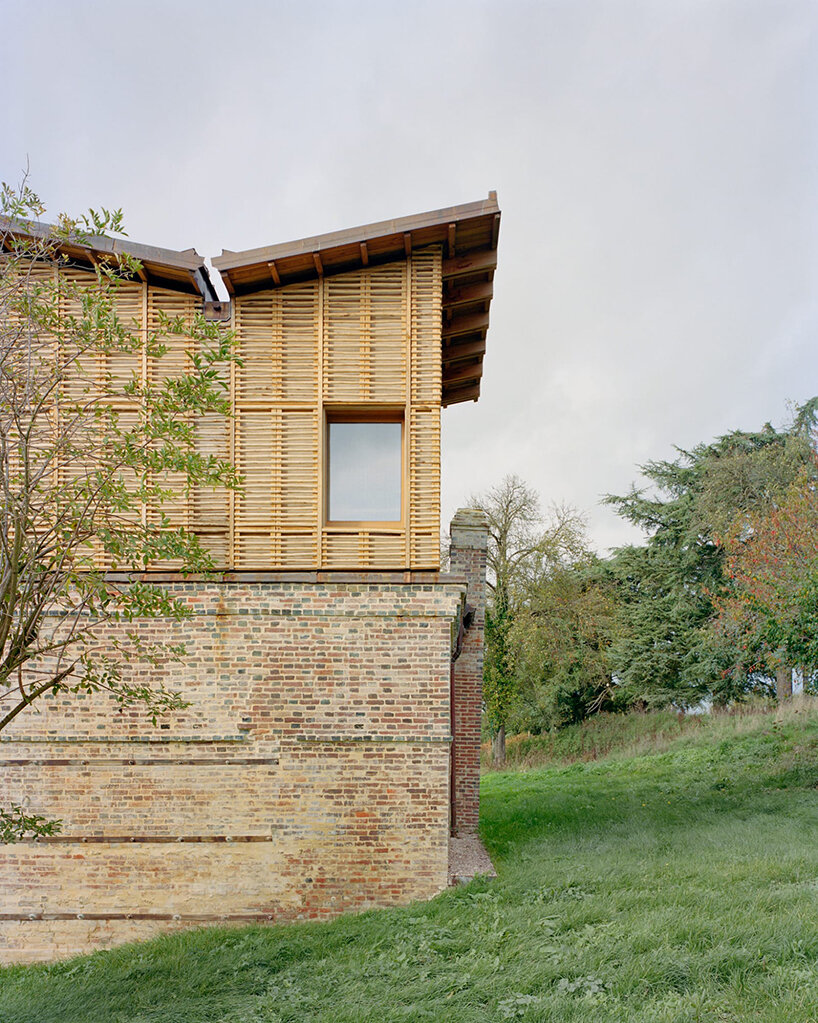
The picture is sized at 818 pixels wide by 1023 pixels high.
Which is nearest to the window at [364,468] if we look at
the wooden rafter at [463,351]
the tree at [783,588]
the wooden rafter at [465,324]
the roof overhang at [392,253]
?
the roof overhang at [392,253]

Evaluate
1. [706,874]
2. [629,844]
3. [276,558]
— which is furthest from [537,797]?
[276,558]

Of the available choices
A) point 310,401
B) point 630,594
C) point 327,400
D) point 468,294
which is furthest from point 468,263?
point 630,594

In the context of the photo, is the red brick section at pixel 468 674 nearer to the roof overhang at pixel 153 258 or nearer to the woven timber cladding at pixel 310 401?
the woven timber cladding at pixel 310 401

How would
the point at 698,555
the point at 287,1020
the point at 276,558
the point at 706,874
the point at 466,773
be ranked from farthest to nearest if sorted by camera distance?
the point at 698,555 < the point at 466,773 < the point at 276,558 < the point at 706,874 < the point at 287,1020

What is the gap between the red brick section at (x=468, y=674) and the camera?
13094mm

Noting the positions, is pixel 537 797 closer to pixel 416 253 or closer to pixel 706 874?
pixel 706 874

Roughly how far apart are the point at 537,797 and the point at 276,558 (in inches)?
388

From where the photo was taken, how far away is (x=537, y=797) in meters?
16.5

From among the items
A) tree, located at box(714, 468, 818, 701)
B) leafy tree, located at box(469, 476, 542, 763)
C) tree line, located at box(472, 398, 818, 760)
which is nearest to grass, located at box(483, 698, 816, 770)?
tree line, located at box(472, 398, 818, 760)

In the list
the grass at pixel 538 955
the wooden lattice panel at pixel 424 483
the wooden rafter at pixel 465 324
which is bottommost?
the grass at pixel 538 955

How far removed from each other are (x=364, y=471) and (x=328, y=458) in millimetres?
460

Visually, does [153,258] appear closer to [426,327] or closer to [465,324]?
[426,327]

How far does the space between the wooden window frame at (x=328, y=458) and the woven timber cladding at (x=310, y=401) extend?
25 millimetres

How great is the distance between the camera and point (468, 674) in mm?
13289
